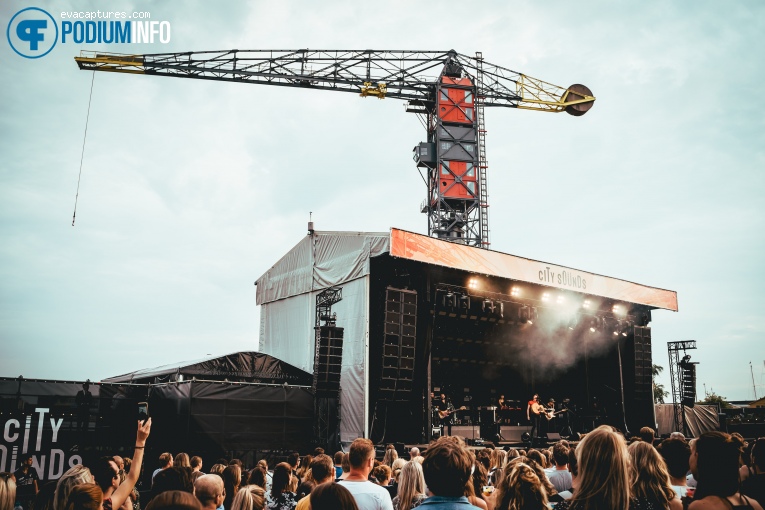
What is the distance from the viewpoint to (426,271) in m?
17.3

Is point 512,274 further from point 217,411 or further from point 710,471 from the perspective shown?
point 710,471

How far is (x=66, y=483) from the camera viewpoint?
2.98m

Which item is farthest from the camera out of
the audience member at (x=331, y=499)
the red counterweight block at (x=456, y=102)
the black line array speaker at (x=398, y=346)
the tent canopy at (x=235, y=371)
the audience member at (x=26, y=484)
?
the red counterweight block at (x=456, y=102)

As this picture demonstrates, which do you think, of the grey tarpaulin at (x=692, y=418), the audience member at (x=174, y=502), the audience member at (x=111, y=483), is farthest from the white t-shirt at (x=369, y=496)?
the grey tarpaulin at (x=692, y=418)

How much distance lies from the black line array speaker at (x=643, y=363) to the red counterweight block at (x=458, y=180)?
9816mm

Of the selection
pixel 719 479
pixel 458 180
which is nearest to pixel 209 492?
pixel 719 479

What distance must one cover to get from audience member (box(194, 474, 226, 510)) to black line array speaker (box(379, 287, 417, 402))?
11.5 meters

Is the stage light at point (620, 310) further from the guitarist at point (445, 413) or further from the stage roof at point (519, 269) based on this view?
the guitarist at point (445, 413)

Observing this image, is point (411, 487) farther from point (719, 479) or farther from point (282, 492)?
point (719, 479)

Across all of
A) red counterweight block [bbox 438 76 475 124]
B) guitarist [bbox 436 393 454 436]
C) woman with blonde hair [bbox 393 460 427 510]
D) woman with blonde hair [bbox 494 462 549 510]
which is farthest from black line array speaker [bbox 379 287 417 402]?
red counterweight block [bbox 438 76 475 124]

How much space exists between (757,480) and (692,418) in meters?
24.6

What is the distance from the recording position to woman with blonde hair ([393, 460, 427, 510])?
164 inches

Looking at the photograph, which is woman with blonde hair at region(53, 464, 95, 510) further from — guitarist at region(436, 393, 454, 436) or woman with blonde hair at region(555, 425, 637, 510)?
guitarist at region(436, 393, 454, 436)

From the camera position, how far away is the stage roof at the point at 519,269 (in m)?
15.3
